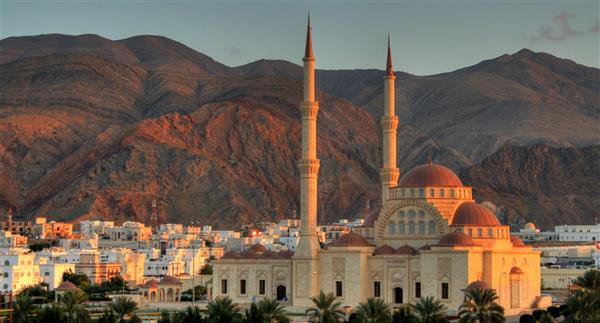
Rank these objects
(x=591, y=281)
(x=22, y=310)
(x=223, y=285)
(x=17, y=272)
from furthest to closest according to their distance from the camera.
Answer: (x=17, y=272), (x=223, y=285), (x=591, y=281), (x=22, y=310)

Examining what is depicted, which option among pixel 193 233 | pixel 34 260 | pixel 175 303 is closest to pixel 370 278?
pixel 175 303

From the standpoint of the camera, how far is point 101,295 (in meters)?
112

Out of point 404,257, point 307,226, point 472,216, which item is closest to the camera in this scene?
point 404,257

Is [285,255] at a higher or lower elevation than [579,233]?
lower

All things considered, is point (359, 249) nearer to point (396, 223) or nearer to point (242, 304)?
point (396, 223)

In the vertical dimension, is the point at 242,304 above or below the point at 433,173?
below

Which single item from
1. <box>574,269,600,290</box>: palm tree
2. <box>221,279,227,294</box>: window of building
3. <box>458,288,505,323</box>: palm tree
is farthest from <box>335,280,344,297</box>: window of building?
<box>574,269,600,290</box>: palm tree

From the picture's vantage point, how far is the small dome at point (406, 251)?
93.5 meters

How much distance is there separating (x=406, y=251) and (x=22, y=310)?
2747 centimetres

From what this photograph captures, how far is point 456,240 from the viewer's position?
90.4 meters

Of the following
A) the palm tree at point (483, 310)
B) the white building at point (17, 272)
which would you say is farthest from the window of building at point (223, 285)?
the palm tree at point (483, 310)

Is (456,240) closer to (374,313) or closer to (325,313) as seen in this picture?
(325,313)

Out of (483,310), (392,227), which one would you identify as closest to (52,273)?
(392,227)

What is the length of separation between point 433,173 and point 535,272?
9072 millimetres
